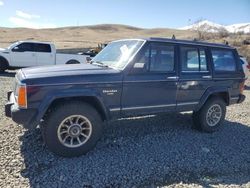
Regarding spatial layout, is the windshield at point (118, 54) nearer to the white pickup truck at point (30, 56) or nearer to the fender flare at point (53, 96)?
the fender flare at point (53, 96)

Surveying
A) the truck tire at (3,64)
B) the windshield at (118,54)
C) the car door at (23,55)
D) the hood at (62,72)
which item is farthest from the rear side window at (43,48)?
the hood at (62,72)

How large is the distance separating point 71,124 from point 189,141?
2.41 meters

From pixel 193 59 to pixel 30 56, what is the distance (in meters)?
11.3

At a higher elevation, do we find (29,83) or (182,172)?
(29,83)

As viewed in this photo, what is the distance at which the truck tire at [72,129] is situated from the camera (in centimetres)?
458

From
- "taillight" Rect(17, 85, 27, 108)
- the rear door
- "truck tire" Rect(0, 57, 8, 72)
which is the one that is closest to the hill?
"truck tire" Rect(0, 57, 8, 72)

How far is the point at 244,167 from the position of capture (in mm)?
5078

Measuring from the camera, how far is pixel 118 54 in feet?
18.3

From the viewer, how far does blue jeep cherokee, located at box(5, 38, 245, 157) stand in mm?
4477

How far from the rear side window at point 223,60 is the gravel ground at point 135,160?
1.42m

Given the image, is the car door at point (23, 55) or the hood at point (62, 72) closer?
the hood at point (62, 72)

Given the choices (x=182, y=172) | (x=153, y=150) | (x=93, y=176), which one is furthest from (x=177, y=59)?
(x=93, y=176)

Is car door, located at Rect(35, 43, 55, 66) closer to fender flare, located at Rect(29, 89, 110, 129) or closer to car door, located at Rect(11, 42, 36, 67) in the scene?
car door, located at Rect(11, 42, 36, 67)

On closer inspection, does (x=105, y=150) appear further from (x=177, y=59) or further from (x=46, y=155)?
(x=177, y=59)
